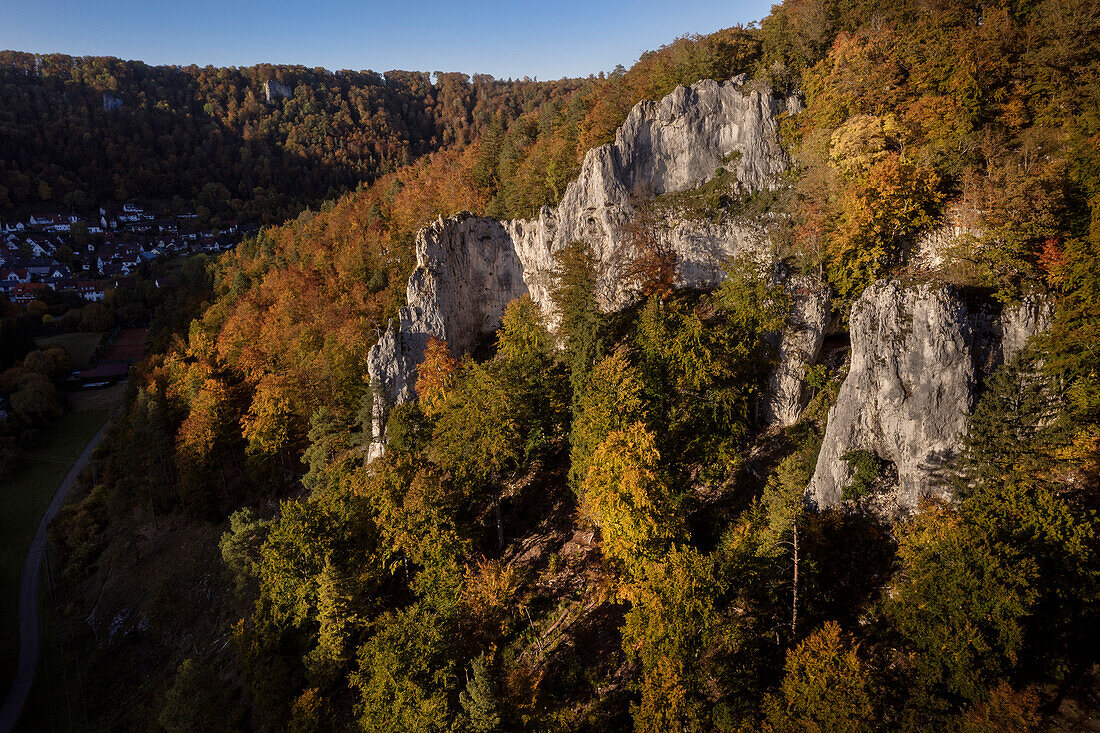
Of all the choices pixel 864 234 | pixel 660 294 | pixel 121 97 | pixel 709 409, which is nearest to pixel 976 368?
pixel 864 234

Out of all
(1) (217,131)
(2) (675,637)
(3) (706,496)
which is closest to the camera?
(2) (675,637)

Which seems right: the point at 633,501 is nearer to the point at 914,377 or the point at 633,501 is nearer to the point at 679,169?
the point at 914,377

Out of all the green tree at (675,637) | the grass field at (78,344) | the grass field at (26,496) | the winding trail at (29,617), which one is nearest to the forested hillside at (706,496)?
the green tree at (675,637)

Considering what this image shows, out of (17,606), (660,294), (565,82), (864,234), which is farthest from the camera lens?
(565,82)

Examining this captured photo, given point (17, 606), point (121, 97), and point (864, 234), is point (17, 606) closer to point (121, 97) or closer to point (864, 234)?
point (864, 234)

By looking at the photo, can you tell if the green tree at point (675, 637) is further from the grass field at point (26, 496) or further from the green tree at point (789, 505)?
the grass field at point (26, 496)

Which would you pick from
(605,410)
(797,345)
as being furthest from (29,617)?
(797,345)
